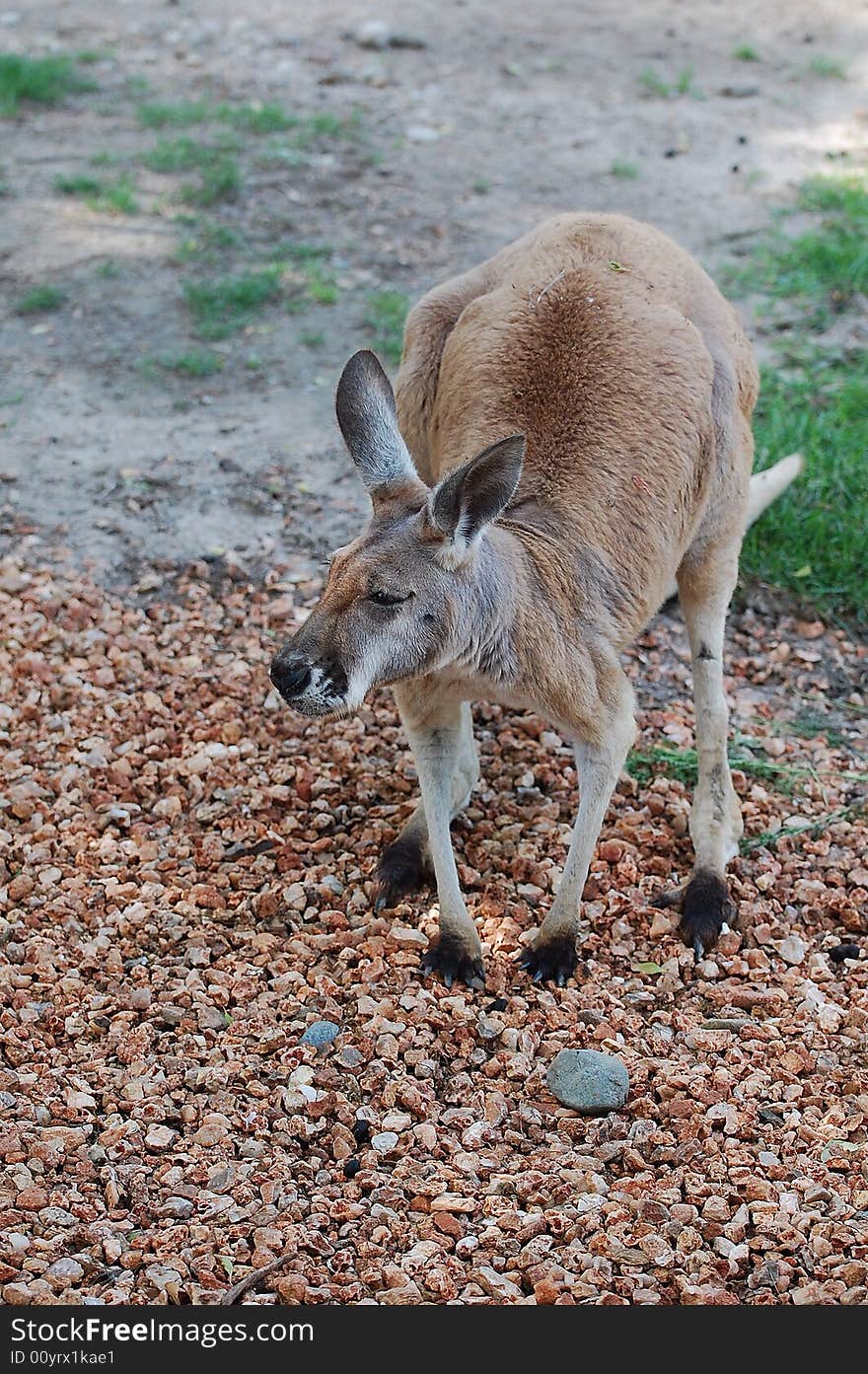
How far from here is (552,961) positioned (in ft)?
12.4

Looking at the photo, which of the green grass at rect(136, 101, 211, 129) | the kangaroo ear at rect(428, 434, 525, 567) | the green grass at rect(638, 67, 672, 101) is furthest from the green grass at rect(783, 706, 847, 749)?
the green grass at rect(638, 67, 672, 101)

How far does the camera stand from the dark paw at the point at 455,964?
376 cm

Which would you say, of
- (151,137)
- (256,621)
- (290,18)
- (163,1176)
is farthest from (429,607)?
(290,18)

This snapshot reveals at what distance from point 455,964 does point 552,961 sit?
256 mm

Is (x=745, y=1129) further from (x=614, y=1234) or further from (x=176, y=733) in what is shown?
(x=176, y=733)

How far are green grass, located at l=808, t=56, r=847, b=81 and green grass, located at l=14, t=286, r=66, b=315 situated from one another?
18.8 feet

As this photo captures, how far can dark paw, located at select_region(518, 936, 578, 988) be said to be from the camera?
3.78m

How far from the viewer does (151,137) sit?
877 cm

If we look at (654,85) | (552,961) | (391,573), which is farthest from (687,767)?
(654,85)

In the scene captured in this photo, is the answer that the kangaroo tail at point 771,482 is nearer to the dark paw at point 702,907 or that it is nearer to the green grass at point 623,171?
the dark paw at point 702,907

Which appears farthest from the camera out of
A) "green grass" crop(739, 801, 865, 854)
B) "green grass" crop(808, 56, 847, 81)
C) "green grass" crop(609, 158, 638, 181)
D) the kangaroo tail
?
"green grass" crop(808, 56, 847, 81)

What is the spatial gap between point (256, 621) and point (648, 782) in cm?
157

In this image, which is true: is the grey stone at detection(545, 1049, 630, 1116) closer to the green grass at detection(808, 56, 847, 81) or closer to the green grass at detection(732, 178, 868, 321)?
the green grass at detection(732, 178, 868, 321)

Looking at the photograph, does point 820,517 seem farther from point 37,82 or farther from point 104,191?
point 37,82
